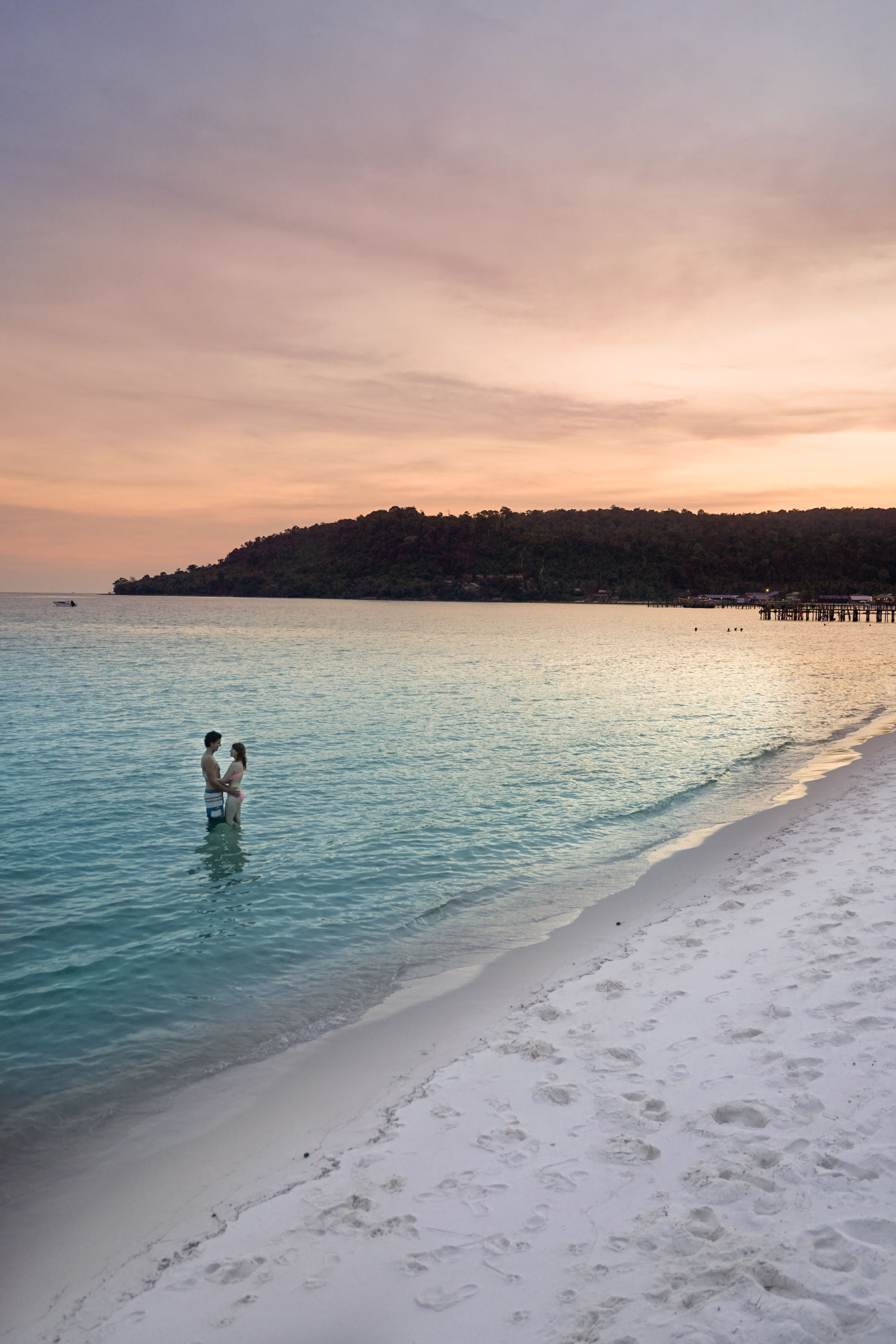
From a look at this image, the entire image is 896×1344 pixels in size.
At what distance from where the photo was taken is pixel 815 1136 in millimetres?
5188

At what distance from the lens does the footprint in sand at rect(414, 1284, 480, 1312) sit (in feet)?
13.5

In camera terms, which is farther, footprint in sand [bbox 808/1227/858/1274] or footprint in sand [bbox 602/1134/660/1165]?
footprint in sand [bbox 602/1134/660/1165]

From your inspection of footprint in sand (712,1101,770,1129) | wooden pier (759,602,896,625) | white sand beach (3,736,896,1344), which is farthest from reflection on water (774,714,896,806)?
wooden pier (759,602,896,625)

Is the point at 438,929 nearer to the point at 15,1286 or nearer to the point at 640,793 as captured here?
the point at 15,1286

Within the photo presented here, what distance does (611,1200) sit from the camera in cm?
480

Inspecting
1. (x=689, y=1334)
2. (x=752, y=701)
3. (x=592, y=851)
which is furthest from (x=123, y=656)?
(x=689, y=1334)

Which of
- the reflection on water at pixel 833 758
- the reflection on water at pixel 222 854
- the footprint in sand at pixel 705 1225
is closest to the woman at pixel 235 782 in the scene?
the reflection on water at pixel 222 854

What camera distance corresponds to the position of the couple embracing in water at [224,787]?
15.5 metres

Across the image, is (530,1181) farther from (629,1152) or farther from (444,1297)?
(444,1297)

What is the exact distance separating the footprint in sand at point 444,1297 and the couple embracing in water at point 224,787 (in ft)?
38.8

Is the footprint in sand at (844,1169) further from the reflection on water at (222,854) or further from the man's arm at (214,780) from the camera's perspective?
the man's arm at (214,780)

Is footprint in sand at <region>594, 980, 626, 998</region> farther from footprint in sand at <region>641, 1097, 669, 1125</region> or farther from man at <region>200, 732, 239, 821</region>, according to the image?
man at <region>200, 732, 239, 821</region>

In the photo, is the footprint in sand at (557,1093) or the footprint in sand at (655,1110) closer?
the footprint in sand at (655,1110)

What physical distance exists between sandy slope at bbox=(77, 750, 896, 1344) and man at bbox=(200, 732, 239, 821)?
30.5ft
